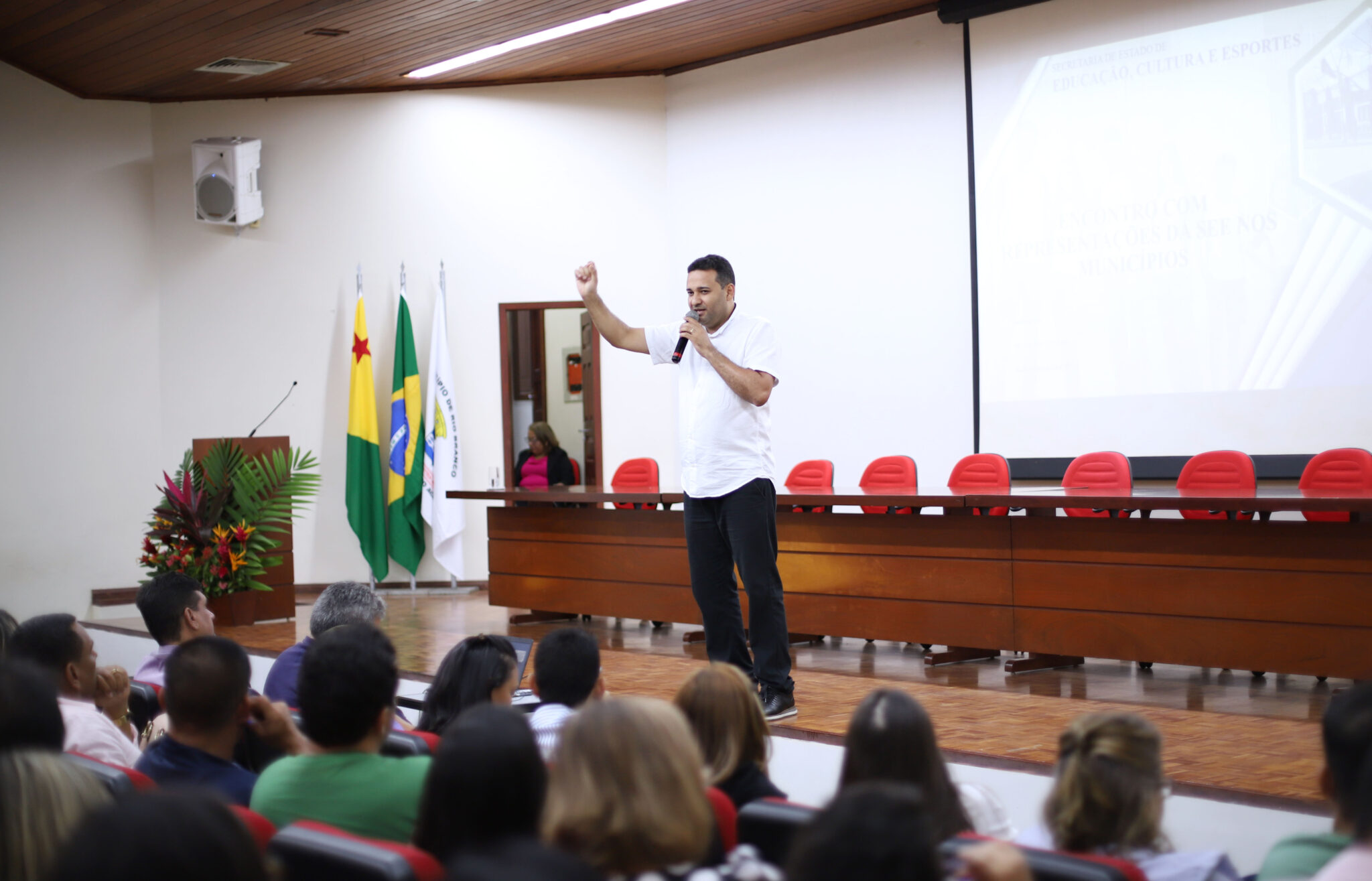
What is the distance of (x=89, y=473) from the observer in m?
8.38

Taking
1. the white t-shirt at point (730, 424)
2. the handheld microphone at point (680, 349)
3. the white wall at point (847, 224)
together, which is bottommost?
the white t-shirt at point (730, 424)

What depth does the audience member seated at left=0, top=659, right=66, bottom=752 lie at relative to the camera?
1.76m

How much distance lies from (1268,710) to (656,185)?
5931 mm

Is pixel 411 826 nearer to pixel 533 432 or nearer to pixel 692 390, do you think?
pixel 692 390

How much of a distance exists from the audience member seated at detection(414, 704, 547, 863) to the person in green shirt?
3.15ft

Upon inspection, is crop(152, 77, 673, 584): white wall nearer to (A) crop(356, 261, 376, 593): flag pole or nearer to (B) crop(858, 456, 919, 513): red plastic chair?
(A) crop(356, 261, 376, 593): flag pole

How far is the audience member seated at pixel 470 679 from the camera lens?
8.29 feet

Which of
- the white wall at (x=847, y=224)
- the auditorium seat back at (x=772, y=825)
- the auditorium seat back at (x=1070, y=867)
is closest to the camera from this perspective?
the auditorium seat back at (x=1070, y=867)

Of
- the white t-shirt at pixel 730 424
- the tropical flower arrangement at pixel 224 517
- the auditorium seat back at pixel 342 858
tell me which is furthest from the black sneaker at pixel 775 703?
the tropical flower arrangement at pixel 224 517

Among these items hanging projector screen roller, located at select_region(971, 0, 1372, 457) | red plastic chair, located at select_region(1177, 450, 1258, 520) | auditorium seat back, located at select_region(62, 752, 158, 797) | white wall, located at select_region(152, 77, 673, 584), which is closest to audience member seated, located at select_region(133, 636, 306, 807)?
auditorium seat back, located at select_region(62, 752, 158, 797)

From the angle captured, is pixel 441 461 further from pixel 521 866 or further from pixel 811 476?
pixel 521 866

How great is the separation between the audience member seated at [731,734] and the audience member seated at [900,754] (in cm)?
25

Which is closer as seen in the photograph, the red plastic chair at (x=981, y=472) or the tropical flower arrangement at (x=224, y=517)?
the red plastic chair at (x=981, y=472)

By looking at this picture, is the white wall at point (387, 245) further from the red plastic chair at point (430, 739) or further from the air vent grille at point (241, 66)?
the red plastic chair at point (430, 739)
